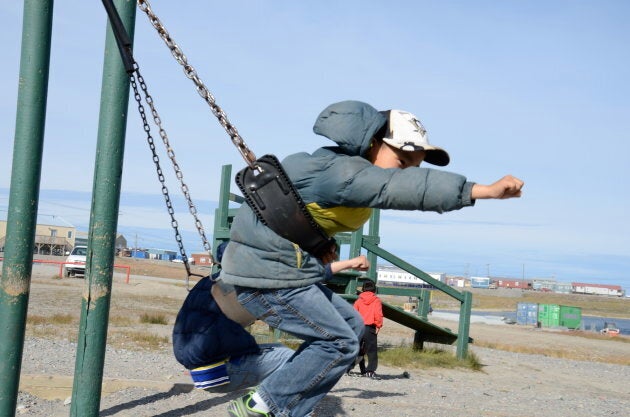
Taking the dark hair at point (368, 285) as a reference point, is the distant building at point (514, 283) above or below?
below

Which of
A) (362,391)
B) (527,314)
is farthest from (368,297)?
(527,314)

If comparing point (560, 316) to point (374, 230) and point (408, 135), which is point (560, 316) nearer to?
point (374, 230)

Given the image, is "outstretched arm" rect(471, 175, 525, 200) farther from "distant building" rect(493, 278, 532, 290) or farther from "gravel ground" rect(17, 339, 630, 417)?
"distant building" rect(493, 278, 532, 290)

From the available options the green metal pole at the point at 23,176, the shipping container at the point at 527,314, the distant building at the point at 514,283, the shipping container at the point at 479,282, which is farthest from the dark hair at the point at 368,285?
the distant building at the point at 514,283

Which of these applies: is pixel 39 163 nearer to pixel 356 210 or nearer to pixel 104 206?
pixel 104 206

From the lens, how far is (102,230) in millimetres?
5609

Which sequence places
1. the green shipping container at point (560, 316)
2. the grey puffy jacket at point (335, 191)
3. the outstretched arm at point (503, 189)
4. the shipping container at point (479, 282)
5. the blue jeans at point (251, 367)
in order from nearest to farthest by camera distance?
the outstretched arm at point (503, 189)
the grey puffy jacket at point (335, 191)
the blue jeans at point (251, 367)
the green shipping container at point (560, 316)
the shipping container at point (479, 282)

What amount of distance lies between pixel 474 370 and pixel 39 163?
34.2 feet

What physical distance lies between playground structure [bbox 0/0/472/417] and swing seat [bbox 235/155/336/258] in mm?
1845

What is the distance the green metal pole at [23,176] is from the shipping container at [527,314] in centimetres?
4966

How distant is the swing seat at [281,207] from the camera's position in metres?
3.77

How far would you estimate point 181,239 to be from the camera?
521 cm

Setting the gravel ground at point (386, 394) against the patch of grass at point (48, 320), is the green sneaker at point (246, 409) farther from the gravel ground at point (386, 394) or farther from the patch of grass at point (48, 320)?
the patch of grass at point (48, 320)

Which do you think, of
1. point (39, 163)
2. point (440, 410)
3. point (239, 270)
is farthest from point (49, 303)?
point (239, 270)
